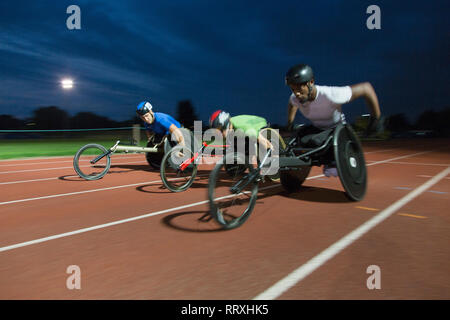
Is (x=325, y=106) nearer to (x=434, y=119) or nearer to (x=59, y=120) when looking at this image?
(x=59, y=120)

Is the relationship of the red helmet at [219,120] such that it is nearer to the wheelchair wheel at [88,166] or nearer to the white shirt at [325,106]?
the white shirt at [325,106]

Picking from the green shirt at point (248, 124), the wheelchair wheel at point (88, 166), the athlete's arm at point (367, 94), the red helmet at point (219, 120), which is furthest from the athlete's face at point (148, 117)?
the athlete's arm at point (367, 94)

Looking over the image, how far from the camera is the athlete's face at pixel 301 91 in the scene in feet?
15.1

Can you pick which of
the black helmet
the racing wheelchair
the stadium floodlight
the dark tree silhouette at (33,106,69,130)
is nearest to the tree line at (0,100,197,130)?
the dark tree silhouette at (33,106,69,130)

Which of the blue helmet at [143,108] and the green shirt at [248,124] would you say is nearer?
the green shirt at [248,124]

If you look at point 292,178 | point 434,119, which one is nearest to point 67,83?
point 292,178

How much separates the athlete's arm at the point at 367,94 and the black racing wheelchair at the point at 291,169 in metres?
0.49

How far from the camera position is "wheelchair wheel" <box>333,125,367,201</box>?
469 centimetres

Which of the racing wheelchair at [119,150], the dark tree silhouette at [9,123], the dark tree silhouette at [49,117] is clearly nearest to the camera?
the racing wheelchair at [119,150]

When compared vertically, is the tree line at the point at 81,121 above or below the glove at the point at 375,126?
above
